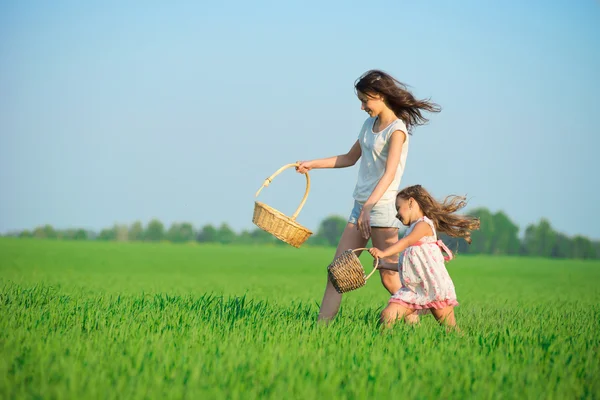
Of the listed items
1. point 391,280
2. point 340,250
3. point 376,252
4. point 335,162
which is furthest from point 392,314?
point 335,162

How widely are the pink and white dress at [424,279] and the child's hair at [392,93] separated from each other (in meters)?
0.97

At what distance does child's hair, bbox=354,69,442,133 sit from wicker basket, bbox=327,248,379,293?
1336mm

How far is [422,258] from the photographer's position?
19.1ft

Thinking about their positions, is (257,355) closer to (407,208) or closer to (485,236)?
(407,208)

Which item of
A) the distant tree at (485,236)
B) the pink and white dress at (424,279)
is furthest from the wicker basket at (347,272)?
the distant tree at (485,236)

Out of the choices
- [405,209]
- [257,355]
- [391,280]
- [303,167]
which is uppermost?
[303,167]

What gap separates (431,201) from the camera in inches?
236

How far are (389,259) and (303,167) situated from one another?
4.01ft

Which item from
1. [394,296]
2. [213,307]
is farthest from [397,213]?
[213,307]

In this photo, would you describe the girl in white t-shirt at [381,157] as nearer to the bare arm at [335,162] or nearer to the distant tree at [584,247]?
the bare arm at [335,162]

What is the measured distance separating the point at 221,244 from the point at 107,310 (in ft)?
118

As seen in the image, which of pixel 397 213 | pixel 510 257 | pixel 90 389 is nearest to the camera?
pixel 90 389

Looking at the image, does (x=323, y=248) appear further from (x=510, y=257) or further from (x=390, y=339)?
(x=390, y=339)

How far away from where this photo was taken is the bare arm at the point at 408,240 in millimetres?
5664
